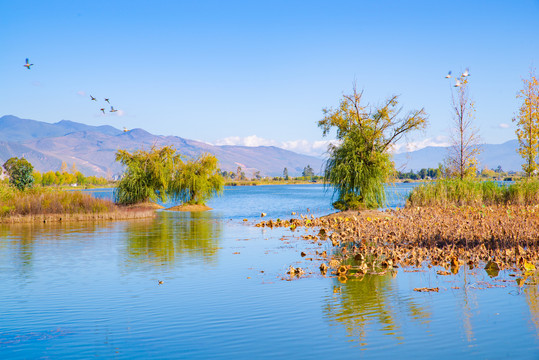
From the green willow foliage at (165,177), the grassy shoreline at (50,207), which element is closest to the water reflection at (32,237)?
the grassy shoreline at (50,207)

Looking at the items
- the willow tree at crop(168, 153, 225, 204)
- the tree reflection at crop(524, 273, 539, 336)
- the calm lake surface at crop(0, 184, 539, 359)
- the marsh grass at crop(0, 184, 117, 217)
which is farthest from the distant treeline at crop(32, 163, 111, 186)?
the tree reflection at crop(524, 273, 539, 336)

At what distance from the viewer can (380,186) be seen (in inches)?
1192

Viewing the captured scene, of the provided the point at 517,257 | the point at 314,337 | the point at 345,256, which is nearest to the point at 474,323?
the point at 314,337

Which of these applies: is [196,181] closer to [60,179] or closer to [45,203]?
[45,203]

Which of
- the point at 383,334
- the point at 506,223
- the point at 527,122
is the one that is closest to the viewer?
the point at 383,334

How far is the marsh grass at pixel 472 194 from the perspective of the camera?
89.4 feet

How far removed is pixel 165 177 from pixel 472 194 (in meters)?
28.2

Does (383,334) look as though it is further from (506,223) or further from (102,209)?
(102,209)

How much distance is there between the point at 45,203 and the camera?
31.9 meters

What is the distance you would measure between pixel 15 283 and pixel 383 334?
9.61m

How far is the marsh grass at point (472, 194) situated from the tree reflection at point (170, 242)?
12.9m

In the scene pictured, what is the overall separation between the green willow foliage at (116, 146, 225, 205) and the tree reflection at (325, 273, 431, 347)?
1439 inches

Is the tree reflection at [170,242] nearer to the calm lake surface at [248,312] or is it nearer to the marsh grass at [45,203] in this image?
the calm lake surface at [248,312]

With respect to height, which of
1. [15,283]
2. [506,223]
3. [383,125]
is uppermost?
[383,125]
